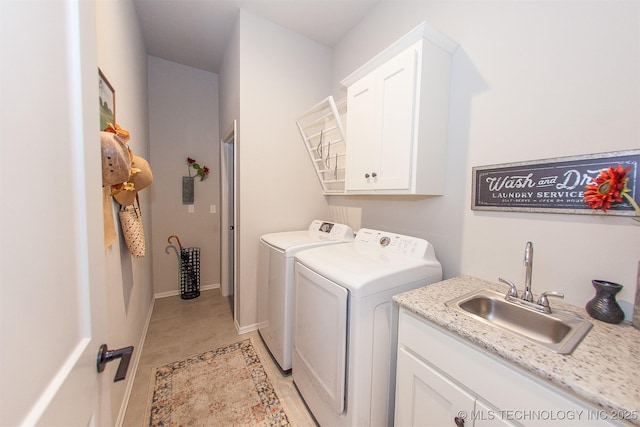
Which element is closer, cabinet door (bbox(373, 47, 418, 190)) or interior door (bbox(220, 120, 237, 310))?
cabinet door (bbox(373, 47, 418, 190))

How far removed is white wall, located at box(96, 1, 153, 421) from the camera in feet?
4.35

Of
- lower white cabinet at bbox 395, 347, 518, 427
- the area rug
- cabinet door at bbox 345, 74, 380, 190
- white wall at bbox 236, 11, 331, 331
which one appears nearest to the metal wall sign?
cabinet door at bbox 345, 74, 380, 190

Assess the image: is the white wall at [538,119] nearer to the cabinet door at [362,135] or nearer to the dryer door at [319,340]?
the cabinet door at [362,135]

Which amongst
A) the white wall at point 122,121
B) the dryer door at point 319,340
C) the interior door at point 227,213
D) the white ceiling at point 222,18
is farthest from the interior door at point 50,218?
the interior door at point 227,213

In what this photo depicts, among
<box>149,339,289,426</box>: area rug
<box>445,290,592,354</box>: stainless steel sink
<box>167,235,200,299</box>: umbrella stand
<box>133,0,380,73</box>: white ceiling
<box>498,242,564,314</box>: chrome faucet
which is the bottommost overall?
<box>149,339,289,426</box>: area rug

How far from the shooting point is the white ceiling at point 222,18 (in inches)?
85.1

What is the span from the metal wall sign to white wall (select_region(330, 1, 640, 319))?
0.04 m

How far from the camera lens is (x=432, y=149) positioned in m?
1.53

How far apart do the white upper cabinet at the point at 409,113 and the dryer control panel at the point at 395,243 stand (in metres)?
0.32

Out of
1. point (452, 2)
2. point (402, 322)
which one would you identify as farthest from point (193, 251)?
point (452, 2)

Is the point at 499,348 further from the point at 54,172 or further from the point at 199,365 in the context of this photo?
the point at 199,365

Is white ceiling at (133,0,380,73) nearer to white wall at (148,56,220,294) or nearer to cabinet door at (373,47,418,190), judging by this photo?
white wall at (148,56,220,294)

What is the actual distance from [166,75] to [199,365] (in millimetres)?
3374

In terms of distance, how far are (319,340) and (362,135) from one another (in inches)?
54.5
